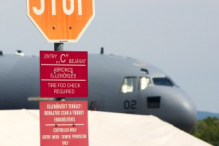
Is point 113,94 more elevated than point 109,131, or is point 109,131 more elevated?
point 109,131

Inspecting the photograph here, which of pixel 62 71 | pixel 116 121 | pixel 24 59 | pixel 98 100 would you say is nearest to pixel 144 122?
pixel 116 121

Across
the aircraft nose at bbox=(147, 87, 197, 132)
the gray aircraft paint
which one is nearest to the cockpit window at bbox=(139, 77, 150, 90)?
the gray aircraft paint

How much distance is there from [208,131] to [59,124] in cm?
9266

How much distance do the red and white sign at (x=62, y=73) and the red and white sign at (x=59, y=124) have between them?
0.13m

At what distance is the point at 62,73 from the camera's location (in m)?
8.06

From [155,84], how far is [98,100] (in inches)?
96.0

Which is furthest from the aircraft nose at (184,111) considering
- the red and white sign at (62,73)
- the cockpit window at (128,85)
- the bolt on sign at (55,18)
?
the red and white sign at (62,73)

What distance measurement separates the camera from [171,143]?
13.6 meters

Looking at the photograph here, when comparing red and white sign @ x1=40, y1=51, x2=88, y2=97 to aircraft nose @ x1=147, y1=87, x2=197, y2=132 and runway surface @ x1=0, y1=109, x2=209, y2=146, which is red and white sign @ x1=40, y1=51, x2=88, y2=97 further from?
aircraft nose @ x1=147, y1=87, x2=197, y2=132

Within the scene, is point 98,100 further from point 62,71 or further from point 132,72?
point 62,71

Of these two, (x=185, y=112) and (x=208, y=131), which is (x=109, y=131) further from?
(x=208, y=131)

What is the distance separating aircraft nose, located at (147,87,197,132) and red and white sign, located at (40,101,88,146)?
26.8m

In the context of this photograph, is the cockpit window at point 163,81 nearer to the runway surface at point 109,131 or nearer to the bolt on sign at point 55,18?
the runway surface at point 109,131

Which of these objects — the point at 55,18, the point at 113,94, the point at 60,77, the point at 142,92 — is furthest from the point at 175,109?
the point at 60,77
